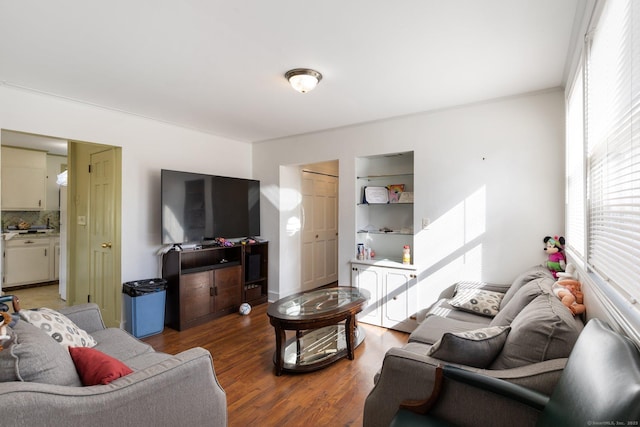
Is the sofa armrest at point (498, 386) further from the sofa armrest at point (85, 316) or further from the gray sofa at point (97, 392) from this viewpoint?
the sofa armrest at point (85, 316)

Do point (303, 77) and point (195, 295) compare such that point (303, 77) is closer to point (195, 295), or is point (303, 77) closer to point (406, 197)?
point (406, 197)

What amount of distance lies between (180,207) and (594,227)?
3.76 meters

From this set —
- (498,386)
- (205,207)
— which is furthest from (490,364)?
(205,207)

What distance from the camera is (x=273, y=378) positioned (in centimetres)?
257

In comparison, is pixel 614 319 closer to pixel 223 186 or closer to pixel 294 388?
pixel 294 388

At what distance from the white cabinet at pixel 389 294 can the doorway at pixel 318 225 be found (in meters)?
1.56

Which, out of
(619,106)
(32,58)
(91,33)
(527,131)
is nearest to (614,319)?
(619,106)

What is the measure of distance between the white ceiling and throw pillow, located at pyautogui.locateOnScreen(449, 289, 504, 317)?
1875mm

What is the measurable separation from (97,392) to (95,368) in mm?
244

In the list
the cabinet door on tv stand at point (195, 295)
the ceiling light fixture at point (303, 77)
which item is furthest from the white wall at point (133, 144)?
the ceiling light fixture at point (303, 77)

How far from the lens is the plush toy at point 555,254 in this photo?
2.70 metres

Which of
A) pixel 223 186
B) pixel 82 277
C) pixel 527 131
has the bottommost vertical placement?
pixel 82 277

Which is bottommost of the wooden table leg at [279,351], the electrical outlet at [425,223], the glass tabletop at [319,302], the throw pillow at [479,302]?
the wooden table leg at [279,351]

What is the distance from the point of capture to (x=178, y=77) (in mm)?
2631
